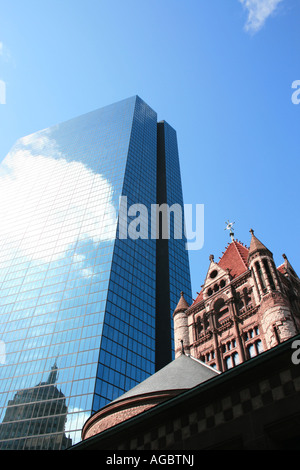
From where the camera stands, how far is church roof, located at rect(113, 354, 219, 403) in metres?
23.3

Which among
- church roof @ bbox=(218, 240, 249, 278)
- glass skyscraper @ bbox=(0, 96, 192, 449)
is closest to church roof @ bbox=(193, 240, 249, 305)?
church roof @ bbox=(218, 240, 249, 278)

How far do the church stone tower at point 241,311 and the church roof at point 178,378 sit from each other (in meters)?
8.72

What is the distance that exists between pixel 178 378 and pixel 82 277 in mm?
46721

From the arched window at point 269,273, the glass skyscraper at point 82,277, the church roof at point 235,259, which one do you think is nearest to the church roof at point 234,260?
the church roof at point 235,259

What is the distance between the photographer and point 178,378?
2423cm

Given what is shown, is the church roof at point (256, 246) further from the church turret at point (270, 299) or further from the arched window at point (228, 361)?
the arched window at point (228, 361)

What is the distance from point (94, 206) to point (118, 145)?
2132 centimetres

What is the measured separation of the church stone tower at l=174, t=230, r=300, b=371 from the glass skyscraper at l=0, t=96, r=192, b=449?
62.9 ft

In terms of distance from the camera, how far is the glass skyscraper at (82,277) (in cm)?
5594

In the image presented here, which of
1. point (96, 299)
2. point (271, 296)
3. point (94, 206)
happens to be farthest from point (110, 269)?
point (271, 296)

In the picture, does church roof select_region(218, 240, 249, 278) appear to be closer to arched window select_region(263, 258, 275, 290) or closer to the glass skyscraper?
arched window select_region(263, 258, 275, 290)

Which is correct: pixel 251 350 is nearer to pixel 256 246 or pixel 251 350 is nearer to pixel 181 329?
pixel 181 329

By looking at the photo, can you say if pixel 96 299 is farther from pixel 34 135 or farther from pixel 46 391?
pixel 34 135
